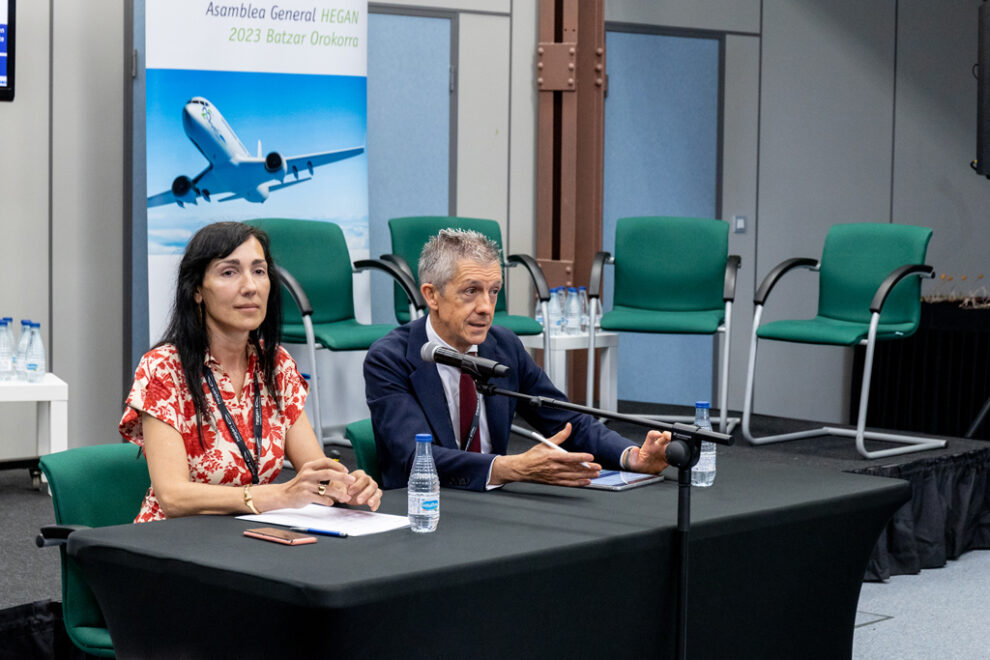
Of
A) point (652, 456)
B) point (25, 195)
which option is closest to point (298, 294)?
point (25, 195)

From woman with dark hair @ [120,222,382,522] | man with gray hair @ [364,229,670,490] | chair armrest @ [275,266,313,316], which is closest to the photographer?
woman with dark hair @ [120,222,382,522]

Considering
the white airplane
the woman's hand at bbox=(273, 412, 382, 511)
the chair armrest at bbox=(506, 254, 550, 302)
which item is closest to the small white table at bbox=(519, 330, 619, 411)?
the chair armrest at bbox=(506, 254, 550, 302)

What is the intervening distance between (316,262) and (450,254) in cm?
251

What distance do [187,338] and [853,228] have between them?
375cm

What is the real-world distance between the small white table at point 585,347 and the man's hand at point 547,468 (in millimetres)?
2944

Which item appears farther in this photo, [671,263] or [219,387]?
[671,263]

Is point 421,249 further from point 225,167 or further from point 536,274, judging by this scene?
point 225,167

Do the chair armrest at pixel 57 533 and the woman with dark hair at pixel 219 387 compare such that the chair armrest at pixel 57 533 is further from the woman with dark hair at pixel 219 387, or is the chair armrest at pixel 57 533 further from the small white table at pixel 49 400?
the small white table at pixel 49 400

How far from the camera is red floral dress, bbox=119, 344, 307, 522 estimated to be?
222 centimetres

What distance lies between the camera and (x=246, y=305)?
230 cm

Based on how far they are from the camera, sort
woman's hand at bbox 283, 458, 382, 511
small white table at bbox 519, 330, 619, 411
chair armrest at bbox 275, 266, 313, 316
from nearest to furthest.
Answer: woman's hand at bbox 283, 458, 382, 511
chair armrest at bbox 275, 266, 313, 316
small white table at bbox 519, 330, 619, 411

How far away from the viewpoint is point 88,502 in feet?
7.57

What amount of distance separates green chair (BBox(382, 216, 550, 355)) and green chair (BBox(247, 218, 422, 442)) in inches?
5.0

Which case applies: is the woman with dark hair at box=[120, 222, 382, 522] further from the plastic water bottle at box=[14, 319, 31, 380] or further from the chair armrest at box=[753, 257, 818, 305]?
the chair armrest at box=[753, 257, 818, 305]
